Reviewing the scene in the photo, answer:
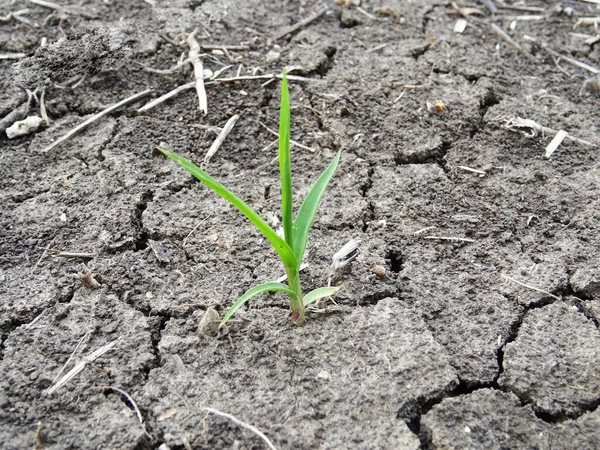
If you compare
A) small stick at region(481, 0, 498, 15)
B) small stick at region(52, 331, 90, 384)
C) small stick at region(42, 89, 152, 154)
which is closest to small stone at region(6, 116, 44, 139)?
small stick at region(42, 89, 152, 154)

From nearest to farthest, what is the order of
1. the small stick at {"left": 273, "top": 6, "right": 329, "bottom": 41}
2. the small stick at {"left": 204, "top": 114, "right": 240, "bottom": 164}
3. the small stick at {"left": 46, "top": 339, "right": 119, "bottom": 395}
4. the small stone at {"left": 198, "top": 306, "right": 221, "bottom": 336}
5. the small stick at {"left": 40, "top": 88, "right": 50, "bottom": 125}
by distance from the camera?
the small stick at {"left": 46, "top": 339, "right": 119, "bottom": 395}
the small stone at {"left": 198, "top": 306, "right": 221, "bottom": 336}
the small stick at {"left": 204, "top": 114, "right": 240, "bottom": 164}
the small stick at {"left": 40, "top": 88, "right": 50, "bottom": 125}
the small stick at {"left": 273, "top": 6, "right": 329, "bottom": 41}

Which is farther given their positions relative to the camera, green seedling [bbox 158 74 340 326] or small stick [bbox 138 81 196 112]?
small stick [bbox 138 81 196 112]

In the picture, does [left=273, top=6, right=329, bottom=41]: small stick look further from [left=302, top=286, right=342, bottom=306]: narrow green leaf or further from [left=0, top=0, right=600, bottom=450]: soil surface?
[left=302, top=286, right=342, bottom=306]: narrow green leaf

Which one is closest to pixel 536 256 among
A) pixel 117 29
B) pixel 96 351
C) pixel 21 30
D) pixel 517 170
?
pixel 517 170

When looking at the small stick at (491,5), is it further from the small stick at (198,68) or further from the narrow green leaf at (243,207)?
the narrow green leaf at (243,207)

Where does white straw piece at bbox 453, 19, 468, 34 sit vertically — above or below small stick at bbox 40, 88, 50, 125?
above

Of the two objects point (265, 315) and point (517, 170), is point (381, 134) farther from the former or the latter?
point (265, 315)

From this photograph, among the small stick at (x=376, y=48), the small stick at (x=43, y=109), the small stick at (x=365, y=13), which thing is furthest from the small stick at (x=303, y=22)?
the small stick at (x=43, y=109)
